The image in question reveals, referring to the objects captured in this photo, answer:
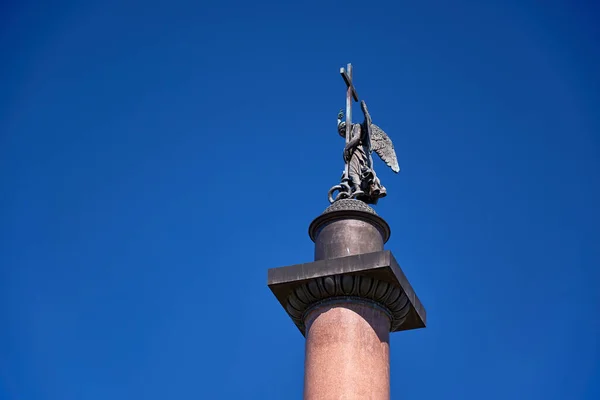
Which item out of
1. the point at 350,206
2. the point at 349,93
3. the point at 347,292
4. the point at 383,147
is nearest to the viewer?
the point at 347,292

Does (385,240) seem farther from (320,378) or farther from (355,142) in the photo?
(320,378)

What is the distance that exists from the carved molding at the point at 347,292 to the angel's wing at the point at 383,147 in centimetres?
367

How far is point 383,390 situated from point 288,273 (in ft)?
5.94

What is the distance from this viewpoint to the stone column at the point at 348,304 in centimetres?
1077

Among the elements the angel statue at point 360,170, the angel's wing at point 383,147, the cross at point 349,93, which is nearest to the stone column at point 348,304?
the angel statue at point 360,170

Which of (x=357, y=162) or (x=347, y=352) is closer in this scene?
(x=347, y=352)

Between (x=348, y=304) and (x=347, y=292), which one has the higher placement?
(x=347, y=292)

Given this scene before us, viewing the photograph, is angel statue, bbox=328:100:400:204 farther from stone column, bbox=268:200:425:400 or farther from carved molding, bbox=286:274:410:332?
carved molding, bbox=286:274:410:332

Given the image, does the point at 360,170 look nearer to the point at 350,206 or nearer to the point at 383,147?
the point at 350,206

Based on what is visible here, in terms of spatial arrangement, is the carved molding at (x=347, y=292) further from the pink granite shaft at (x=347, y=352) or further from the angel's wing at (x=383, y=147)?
the angel's wing at (x=383, y=147)

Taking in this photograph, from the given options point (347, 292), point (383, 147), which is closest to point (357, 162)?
point (383, 147)

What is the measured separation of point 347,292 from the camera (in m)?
11.3

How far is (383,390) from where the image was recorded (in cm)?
1087

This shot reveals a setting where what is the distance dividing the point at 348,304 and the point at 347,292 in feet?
0.47
